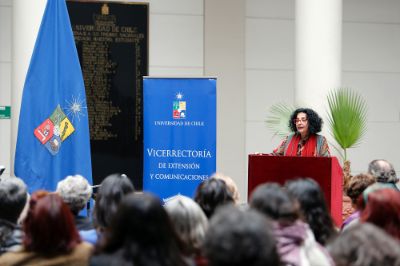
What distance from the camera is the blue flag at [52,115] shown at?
595 centimetres

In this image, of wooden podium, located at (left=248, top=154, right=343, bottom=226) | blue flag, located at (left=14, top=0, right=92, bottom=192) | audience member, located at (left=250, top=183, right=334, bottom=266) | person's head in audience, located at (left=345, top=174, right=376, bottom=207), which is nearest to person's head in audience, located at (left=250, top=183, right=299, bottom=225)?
audience member, located at (left=250, top=183, right=334, bottom=266)

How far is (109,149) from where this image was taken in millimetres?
9055

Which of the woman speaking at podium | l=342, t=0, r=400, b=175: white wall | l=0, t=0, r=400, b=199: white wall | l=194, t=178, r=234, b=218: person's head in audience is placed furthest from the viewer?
l=342, t=0, r=400, b=175: white wall

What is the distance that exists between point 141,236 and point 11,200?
1.19 meters

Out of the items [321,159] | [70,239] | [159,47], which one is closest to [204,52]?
[159,47]

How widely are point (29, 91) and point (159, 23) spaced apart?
3.57m

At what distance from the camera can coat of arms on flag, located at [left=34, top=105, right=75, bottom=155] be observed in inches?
235

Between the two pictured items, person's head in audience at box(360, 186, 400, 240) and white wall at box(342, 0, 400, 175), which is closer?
person's head in audience at box(360, 186, 400, 240)

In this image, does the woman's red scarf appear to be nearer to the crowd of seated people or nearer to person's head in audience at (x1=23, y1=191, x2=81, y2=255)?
the crowd of seated people

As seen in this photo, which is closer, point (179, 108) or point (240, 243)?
point (240, 243)

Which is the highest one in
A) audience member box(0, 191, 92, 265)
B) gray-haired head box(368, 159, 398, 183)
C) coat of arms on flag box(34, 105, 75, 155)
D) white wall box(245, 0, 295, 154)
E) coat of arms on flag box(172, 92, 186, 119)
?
white wall box(245, 0, 295, 154)

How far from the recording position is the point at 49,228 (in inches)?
114

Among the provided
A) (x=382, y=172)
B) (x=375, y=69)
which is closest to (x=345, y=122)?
(x=382, y=172)

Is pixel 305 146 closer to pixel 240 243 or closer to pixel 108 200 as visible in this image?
pixel 108 200
